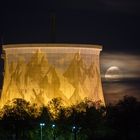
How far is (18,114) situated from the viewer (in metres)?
49.1

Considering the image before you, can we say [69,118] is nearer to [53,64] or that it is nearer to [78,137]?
[78,137]

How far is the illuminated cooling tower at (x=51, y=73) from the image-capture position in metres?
54.1

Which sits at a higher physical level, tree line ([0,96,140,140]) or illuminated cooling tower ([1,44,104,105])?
illuminated cooling tower ([1,44,104,105])

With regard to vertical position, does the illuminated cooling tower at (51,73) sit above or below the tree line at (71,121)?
above

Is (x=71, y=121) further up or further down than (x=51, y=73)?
further down

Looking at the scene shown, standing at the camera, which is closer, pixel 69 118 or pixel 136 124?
pixel 136 124

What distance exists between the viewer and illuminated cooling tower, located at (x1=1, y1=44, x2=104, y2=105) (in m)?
54.1

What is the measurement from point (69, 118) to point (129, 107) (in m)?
3.96

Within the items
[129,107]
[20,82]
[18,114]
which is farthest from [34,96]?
[129,107]

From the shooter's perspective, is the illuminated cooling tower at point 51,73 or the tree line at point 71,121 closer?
the tree line at point 71,121

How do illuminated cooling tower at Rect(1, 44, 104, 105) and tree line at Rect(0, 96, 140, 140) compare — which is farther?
illuminated cooling tower at Rect(1, 44, 104, 105)

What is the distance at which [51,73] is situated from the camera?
54.7m

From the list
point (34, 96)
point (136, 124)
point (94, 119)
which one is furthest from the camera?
point (34, 96)

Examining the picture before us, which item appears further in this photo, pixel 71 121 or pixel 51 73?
pixel 51 73
